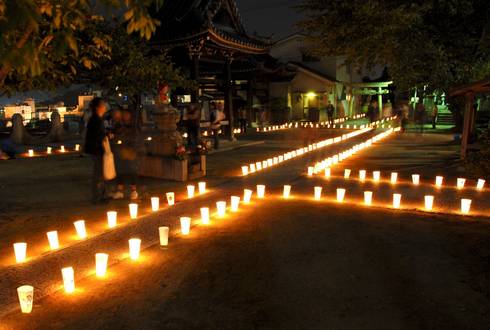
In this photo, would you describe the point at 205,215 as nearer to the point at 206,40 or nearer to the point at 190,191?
the point at 190,191

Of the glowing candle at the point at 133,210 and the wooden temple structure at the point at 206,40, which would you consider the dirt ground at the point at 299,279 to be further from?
the wooden temple structure at the point at 206,40

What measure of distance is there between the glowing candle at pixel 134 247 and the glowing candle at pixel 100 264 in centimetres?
56

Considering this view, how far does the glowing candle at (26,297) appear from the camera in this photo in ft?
13.8

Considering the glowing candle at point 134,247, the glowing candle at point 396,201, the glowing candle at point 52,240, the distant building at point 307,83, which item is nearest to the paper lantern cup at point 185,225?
the glowing candle at point 134,247

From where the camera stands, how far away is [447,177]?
12031 millimetres

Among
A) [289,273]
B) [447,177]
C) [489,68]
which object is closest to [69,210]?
[289,273]

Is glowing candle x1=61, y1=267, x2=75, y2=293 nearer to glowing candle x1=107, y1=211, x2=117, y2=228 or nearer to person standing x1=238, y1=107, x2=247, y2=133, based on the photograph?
glowing candle x1=107, y1=211, x2=117, y2=228

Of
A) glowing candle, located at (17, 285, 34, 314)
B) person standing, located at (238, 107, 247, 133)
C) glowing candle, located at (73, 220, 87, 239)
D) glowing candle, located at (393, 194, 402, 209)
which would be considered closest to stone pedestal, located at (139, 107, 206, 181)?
glowing candle, located at (73, 220, 87, 239)

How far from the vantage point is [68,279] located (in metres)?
4.75

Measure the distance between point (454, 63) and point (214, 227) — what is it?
13.1m

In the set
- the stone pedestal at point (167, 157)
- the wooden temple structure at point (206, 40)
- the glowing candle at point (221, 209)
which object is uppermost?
the wooden temple structure at point (206, 40)

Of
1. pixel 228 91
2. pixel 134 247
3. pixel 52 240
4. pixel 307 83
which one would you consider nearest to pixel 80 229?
pixel 52 240

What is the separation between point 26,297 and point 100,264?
41.2 inches

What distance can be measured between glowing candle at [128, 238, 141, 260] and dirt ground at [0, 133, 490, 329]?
0.59 feet
